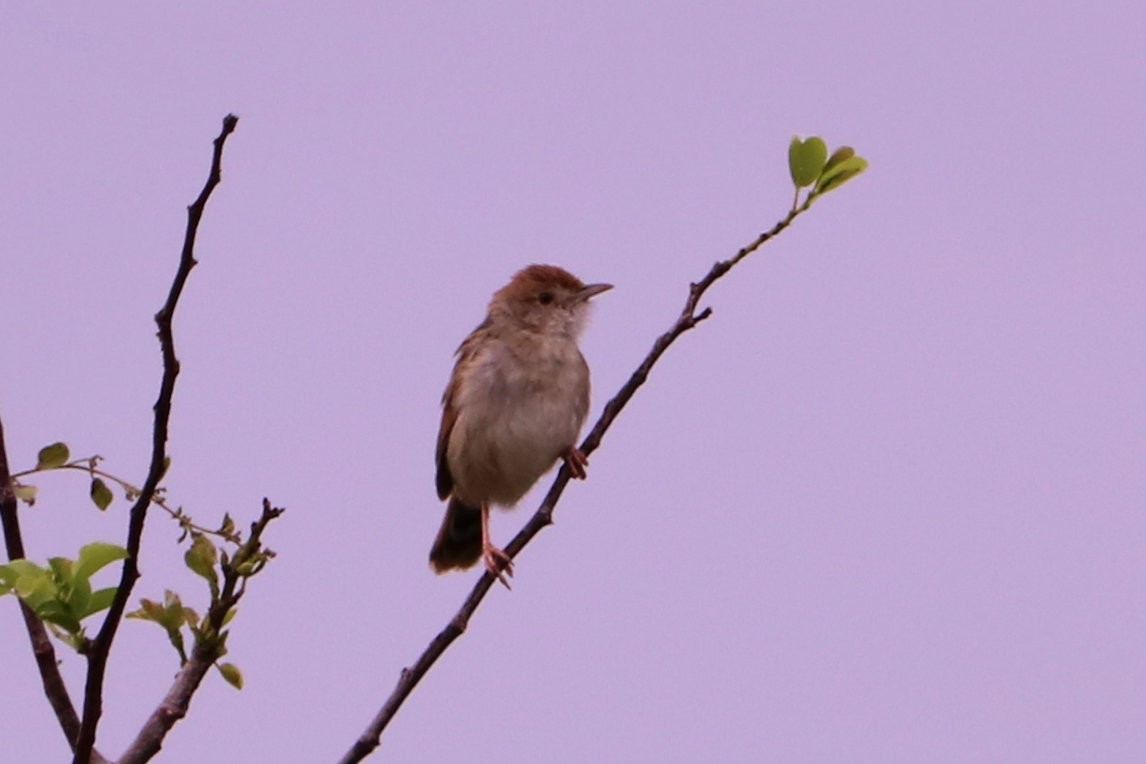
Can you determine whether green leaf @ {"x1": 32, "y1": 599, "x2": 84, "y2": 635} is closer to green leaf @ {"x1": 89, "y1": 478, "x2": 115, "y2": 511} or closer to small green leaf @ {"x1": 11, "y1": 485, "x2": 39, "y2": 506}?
small green leaf @ {"x1": 11, "y1": 485, "x2": 39, "y2": 506}

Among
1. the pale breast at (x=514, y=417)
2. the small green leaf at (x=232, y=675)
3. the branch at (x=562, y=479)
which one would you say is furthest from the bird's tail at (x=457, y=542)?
the small green leaf at (x=232, y=675)

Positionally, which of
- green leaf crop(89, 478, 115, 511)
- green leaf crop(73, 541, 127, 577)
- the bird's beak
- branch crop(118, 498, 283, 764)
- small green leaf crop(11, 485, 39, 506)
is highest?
the bird's beak

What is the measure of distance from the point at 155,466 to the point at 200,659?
0.52 metres

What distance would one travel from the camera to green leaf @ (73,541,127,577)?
2893 millimetres

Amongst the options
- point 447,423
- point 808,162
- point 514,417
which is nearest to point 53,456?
point 808,162

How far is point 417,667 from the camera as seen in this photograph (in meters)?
2.85

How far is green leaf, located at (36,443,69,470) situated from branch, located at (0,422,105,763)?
0.41 meters

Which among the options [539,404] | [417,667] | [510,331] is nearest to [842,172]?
[417,667]

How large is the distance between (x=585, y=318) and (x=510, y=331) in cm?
40

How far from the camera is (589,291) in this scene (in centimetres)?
795

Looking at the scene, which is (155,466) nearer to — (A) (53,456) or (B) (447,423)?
(A) (53,456)

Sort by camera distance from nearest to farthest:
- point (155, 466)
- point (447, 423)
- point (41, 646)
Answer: point (155, 466) < point (41, 646) < point (447, 423)

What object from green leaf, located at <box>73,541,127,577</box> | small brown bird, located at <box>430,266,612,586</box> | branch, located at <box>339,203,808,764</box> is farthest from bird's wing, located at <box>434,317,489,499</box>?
green leaf, located at <box>73,541,127,577</box>

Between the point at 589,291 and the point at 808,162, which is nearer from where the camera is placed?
the point at 808,162
